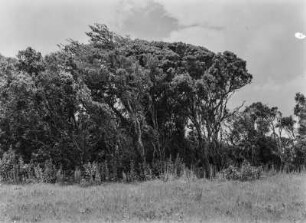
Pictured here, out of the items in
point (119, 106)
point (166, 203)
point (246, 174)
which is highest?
point (119, 106)

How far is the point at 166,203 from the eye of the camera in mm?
12312

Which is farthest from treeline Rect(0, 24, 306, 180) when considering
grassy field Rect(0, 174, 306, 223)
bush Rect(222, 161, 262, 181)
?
grassy field Rect(0, 174, 306, 223)

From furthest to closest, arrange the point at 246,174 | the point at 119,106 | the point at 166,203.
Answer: the point at 119,106, the point at 246,174, the point at 166,203

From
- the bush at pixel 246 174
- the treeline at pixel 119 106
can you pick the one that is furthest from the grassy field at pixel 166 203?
the treeline at pixel 119 106

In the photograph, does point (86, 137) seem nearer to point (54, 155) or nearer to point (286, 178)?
point (54, 155)

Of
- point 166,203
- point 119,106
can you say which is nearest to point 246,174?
point 166,203

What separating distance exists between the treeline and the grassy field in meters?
4.47

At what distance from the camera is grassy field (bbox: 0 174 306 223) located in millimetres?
10539

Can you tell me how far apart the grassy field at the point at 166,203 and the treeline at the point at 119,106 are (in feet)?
14.7

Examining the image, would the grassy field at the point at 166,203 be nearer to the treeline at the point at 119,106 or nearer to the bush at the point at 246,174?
the bush at the point at 246,174

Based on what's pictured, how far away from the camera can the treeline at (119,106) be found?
21.1m

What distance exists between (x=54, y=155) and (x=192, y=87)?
860 cm

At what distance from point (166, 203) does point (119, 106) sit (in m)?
11.9

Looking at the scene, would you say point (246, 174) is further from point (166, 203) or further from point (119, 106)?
point (119, 106)
